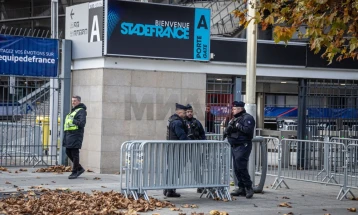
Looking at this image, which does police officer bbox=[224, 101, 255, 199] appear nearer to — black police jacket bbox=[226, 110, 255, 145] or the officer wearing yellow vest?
black police jacket bbox=[226, 110, 255, 145]

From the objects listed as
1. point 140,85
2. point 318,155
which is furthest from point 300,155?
point 140,85

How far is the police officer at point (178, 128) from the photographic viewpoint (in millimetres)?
13180

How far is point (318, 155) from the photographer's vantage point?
17.3 meters

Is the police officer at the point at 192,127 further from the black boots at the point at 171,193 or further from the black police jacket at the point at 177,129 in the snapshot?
the black boots at the point at 171,193

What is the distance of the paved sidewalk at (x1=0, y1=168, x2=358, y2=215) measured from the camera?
39.8 feet

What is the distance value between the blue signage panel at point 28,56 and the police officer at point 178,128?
6224 mm

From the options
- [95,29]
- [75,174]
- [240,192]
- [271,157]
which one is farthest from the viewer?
[95,29]

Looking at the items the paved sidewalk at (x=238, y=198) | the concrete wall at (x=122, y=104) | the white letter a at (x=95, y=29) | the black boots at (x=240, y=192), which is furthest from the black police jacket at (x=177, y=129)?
the white letter a at (x=95, y=29)

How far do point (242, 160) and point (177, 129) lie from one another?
1.37 m

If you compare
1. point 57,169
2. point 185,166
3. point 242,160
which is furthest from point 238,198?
point 57,169

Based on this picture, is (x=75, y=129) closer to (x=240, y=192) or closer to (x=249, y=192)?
(x=240, y=192)

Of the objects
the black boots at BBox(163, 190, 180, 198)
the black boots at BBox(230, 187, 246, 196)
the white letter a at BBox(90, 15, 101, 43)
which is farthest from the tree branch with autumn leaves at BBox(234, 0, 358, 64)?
the white letter a at BBox(90, 15, 101, 43)

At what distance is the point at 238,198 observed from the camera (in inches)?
534

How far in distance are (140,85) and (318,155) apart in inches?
185
